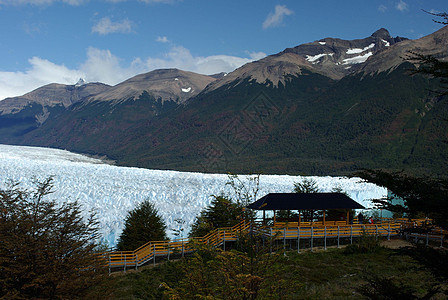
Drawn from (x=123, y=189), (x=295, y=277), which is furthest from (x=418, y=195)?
(x=123, y=189)

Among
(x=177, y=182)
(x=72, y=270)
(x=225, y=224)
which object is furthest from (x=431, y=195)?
(x=177, y=182)

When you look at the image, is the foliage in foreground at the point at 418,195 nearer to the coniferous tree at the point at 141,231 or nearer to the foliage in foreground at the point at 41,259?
the foliage in foreground at the point at 41,259

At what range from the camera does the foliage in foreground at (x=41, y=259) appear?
11.6 metres

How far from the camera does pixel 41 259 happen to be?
12047mm

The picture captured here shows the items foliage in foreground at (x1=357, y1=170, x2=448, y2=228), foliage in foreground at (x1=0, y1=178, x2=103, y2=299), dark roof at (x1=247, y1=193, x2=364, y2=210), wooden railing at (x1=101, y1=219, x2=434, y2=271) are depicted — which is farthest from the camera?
dark roof at (x1=247, y1=193, x2=364, y2=210)

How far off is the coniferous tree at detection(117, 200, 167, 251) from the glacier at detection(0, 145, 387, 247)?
373 centimetres

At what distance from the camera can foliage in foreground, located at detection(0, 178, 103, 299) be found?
38.0 ft

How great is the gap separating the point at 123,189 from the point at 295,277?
34.7 m

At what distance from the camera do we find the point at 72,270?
12.6 meters

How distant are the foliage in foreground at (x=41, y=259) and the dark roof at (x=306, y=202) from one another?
1441 centimetres

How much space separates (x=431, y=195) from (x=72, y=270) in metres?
10.5

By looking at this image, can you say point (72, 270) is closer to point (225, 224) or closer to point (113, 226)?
point (225, 224)

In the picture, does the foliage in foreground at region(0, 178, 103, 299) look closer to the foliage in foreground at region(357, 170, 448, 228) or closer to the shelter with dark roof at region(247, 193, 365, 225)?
the foliage in foreground at region(357, 170, 448, 228)

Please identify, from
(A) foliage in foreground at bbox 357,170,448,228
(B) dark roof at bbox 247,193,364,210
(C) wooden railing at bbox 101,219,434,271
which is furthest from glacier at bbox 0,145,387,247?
(A) foliage in foreground at bbox 357,170,448,228
